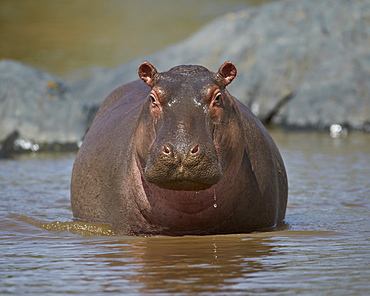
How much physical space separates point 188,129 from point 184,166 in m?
0.32

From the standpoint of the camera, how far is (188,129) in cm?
585

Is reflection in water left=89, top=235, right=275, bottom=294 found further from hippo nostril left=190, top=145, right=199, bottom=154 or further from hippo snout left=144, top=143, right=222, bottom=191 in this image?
hippo nostril left=190, top=145, right=199, bottom=154

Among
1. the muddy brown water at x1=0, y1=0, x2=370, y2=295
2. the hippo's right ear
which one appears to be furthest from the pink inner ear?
the muddy brown water at x1=0, y1=0, x2=370, y2=295

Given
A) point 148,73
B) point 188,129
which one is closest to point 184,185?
point 188,129

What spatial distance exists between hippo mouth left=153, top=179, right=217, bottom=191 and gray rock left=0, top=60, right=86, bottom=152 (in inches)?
312

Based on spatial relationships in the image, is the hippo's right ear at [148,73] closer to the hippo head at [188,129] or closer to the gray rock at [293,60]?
the hippo head at [188,129]

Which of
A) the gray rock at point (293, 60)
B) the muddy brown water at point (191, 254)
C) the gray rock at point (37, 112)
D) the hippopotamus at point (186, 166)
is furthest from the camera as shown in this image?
the gray rock at point (293, 60)

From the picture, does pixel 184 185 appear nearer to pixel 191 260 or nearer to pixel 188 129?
pixel 188 129

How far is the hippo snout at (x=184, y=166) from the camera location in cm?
564

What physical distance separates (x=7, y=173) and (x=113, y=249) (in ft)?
17.1

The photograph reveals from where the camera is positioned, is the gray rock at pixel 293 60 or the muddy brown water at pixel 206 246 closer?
the muddy brown water at pixel 206 246

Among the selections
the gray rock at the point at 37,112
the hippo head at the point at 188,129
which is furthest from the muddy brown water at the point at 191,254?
the gray rock at the point at 37,112

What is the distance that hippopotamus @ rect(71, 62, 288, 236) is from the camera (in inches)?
228

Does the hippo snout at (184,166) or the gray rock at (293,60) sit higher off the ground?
the gray rock at (293,60)
